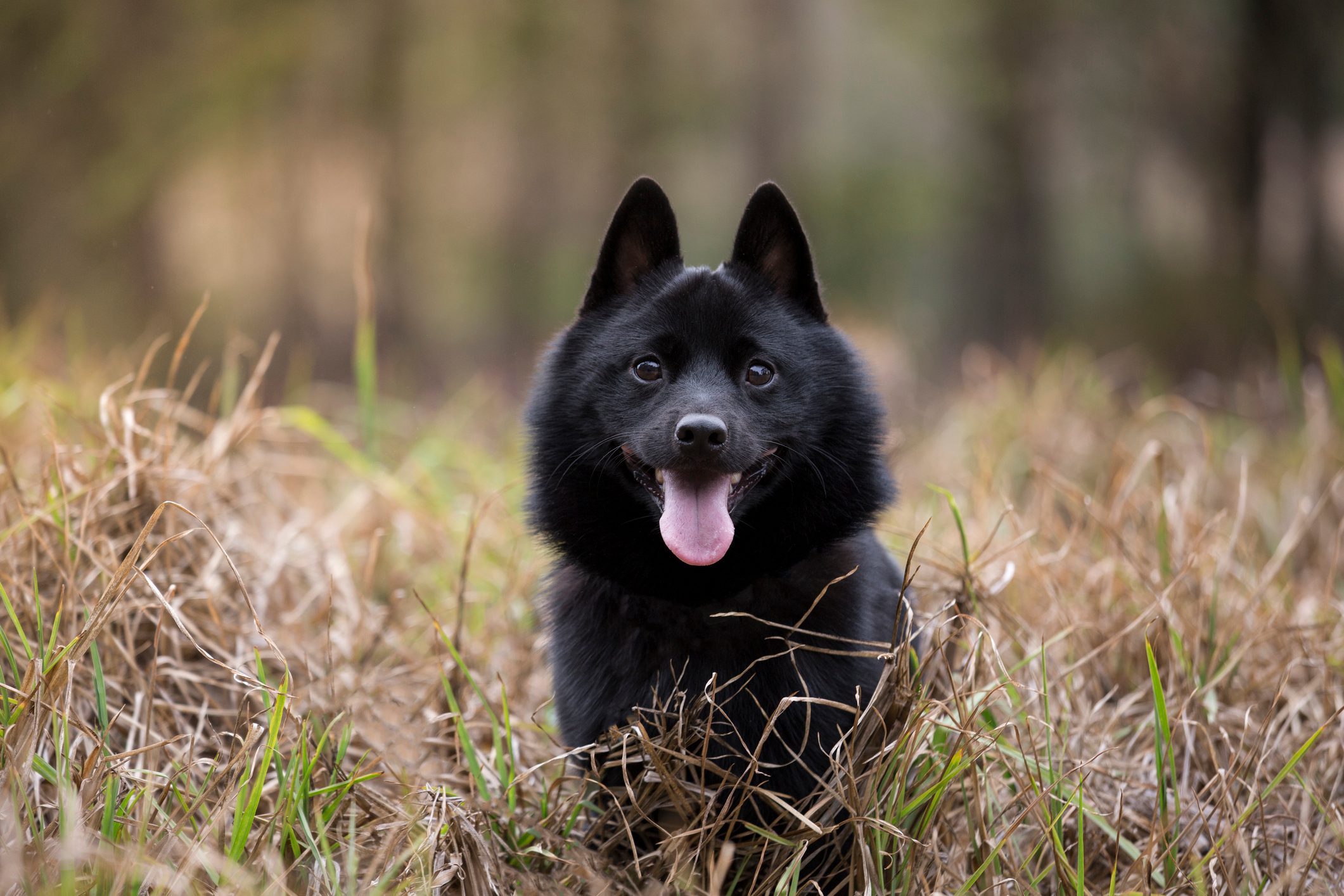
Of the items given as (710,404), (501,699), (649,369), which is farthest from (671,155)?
(710,404)

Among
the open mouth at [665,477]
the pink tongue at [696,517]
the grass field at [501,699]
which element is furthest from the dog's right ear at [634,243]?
the grass field at [501,699]

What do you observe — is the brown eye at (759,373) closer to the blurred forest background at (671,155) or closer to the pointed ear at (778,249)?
the pointed ear at (778,249)

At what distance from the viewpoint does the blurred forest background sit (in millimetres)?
7461

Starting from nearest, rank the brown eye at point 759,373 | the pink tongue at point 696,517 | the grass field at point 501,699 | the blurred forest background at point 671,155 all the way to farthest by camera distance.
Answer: the grass field at point 501,699 < the pink tongue at point 696,517 < the brown eye at point 759,373 < the blurred forest background at point 671,155

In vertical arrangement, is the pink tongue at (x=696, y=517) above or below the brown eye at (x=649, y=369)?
below

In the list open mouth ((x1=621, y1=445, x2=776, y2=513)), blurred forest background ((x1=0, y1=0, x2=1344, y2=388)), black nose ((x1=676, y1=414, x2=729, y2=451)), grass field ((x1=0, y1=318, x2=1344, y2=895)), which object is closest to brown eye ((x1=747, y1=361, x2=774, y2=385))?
open mouth ((x1=621, y1=445, x2=776, y2=513))

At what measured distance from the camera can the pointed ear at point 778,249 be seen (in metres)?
2.38

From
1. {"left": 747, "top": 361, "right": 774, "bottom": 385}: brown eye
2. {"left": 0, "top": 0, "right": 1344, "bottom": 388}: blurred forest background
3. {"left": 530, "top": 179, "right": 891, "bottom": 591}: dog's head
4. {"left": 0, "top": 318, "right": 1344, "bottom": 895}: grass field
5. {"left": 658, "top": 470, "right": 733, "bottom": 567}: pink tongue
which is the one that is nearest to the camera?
{"left": 0, "top": 318, "right": 1344, "bottom": 895}: grass field

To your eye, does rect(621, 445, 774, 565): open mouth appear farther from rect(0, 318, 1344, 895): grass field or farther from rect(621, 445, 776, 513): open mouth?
rect(0, 318, 1344, 895): grass field

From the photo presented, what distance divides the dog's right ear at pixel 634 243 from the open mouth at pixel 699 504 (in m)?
0.50

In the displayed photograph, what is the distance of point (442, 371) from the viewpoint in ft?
36.4

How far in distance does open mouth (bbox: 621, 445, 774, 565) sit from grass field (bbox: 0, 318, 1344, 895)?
36 cm

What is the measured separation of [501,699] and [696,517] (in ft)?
3.29

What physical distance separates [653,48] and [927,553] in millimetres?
11888
